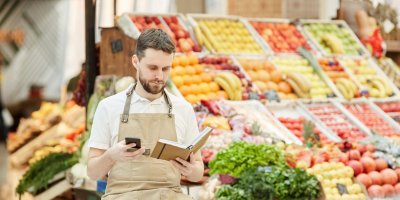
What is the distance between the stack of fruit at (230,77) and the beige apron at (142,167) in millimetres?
3438

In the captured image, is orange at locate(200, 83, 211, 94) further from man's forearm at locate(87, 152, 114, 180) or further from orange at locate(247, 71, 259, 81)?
man's forearm at locate(87, 152, 114, 180)

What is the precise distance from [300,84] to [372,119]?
752 mm

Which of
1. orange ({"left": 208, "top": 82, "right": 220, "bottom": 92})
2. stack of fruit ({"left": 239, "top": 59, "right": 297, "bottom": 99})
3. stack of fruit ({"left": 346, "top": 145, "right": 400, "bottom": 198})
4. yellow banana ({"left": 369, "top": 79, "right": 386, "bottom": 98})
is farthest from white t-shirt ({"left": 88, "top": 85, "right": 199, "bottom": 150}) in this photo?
yellow banana ({"left": 369, "top": 79, "right": 386, "bottom": 98})

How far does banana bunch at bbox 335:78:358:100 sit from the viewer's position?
6473 millimetres

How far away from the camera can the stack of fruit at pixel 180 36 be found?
5.85m

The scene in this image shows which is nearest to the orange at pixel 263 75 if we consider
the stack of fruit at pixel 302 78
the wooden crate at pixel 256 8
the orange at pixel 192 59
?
the stack of fruit at pixel 302 78

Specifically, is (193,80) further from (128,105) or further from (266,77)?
(128,105)

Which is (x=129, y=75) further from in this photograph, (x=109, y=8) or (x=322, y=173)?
(x=322, y=173)

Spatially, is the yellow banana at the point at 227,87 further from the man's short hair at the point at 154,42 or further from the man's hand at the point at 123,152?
the man's hand at the point at 123,152

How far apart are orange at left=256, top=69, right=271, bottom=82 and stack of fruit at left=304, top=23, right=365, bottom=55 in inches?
49.4

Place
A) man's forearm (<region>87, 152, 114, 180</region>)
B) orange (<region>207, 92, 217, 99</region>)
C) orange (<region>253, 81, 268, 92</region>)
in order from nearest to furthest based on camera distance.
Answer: man's forearm (<region>87, 152, 114, 180</region>) < orange (<region>207, 92, 217, 99</region>) < orange (<region>253, 81, 268, 92</region>)

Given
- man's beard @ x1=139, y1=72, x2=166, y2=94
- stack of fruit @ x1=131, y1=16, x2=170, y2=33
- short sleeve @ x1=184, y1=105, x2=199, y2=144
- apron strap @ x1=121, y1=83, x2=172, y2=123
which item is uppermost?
stack of fruit @ x1=131, y1=16, x2=170, y2=33

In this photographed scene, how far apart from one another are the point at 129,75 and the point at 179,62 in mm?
523

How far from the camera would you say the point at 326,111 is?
6027 millimetres
